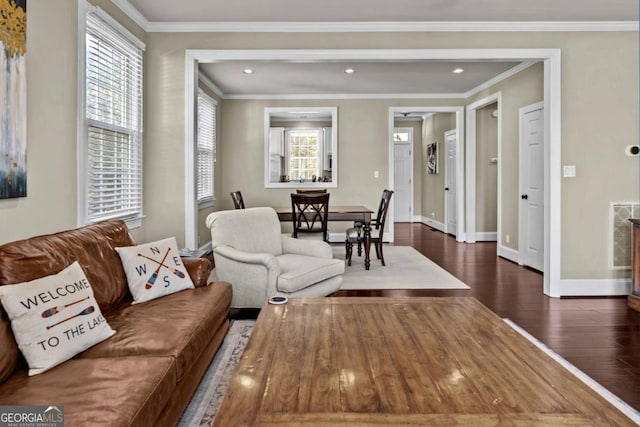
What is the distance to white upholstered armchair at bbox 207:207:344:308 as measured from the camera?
131 inches

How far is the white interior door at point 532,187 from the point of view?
5.28m

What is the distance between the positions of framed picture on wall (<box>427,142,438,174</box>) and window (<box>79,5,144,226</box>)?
720 centimetres

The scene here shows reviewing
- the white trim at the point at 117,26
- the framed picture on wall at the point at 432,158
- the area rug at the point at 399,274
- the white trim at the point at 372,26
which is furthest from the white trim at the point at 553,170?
the framed picture on wall at the point at 432,158

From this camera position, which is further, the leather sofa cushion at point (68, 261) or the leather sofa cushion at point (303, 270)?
the leather sofa cushion at point (303, 270)

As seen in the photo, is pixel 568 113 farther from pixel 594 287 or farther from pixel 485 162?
pixel 485 162

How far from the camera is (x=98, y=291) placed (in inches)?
86.8

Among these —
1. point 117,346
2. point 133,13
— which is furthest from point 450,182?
point 117,346

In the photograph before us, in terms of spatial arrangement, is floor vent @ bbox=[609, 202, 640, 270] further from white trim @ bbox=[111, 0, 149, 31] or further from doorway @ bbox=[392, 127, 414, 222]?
doorway @ bbox=[392, 127, 414, 222]

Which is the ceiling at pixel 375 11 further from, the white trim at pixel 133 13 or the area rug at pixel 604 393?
the area rug at pixel 604 393

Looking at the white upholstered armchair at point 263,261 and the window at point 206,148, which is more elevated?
the window at point 206,148

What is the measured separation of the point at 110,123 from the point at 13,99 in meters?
1.28

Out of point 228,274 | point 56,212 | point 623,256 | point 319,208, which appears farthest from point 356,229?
point 56,212

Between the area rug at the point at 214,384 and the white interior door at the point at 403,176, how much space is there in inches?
340

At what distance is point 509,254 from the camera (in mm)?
6125
